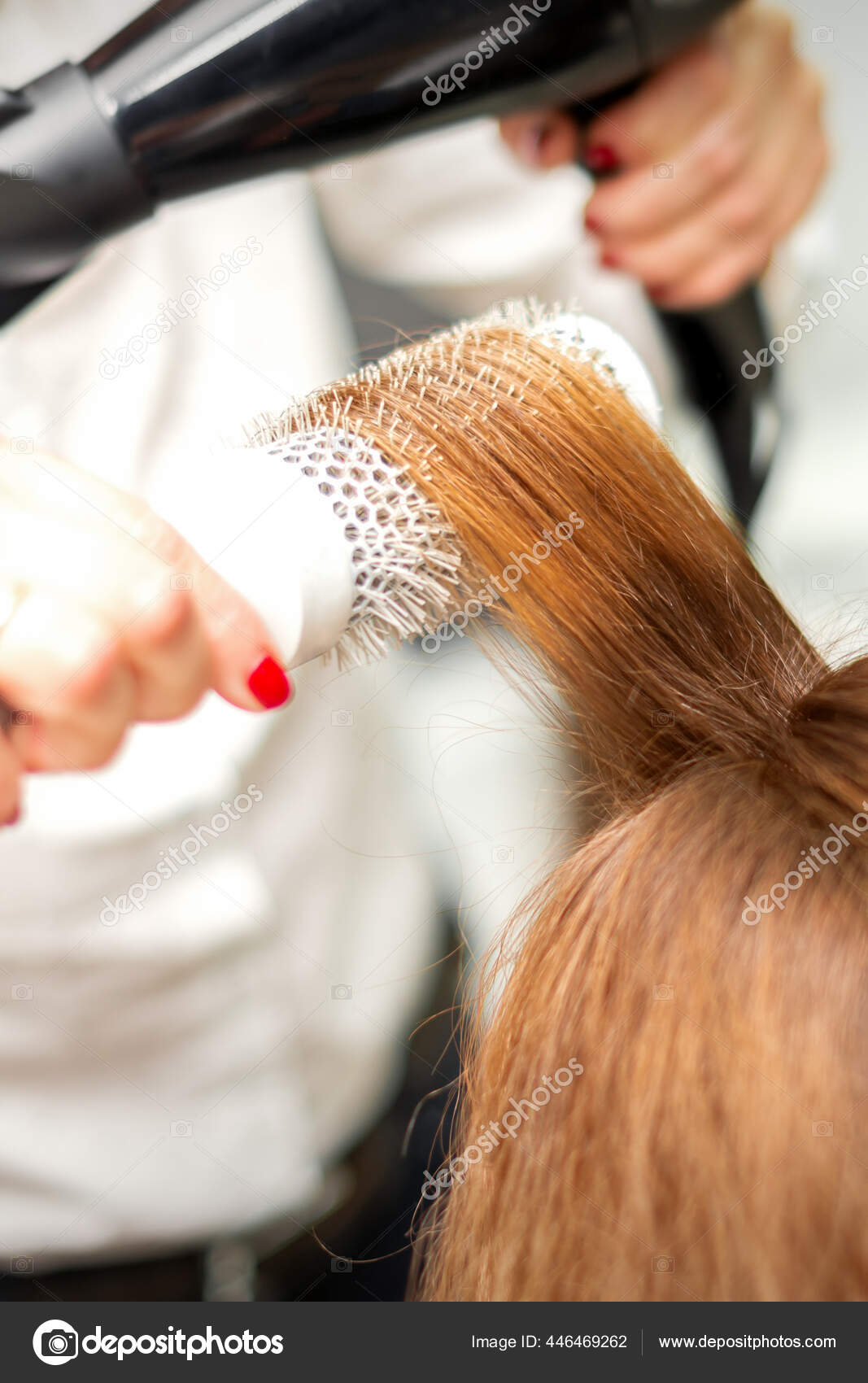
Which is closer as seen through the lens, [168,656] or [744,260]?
[168,656]

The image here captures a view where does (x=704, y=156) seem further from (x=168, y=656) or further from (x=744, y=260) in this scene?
(x=168, y=656)

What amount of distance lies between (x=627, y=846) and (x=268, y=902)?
23cm

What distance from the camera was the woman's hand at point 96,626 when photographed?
0.83 feet

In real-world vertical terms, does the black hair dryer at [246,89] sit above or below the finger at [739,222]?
above

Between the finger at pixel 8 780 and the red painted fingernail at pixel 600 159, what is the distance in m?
0.37

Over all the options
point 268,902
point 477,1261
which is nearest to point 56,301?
point 268,902

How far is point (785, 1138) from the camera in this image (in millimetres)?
232

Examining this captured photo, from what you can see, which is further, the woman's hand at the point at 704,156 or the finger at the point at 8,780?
the woman's hand at the point at 704,156

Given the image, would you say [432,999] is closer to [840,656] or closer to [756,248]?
[840,656]

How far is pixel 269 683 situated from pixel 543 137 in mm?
295

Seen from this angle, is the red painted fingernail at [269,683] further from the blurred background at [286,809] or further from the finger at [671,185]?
the finger at [671,185]

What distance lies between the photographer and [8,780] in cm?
27
